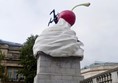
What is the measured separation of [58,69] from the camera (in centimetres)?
1555

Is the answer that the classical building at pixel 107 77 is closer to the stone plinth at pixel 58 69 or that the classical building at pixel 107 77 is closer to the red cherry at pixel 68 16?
the stone plinth at pixel 58 69

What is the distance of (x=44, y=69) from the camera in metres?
15.3

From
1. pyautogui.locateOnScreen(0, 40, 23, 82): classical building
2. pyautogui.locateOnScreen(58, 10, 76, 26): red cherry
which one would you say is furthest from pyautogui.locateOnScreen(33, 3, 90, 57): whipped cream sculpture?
pyautogui.locateOnScreen(0, 40, 23, 82): classical building

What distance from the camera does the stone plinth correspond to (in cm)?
1514

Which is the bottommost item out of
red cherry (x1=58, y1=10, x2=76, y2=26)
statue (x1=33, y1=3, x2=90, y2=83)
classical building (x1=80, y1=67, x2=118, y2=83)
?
classical building (x1=80, y1=67, x2=118, y2=83)

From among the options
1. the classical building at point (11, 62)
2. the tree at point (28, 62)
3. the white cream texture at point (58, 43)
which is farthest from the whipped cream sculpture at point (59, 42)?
the classical building at point (11, 62)

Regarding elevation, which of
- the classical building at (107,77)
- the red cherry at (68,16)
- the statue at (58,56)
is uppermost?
the red cherry at (68,16)

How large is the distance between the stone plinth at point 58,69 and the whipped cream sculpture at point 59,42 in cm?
32

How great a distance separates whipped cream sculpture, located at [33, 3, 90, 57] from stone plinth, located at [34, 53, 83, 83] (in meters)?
0.32

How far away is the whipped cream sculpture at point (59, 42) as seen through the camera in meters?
15.6

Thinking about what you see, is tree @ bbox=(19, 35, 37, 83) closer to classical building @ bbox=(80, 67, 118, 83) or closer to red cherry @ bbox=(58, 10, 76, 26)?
red cherry @ bbox=(58, 10, 76, 26)

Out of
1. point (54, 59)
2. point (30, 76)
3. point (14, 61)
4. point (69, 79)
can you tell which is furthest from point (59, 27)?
point (14, 61)

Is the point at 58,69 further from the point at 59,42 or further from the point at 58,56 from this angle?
the point at 59,42

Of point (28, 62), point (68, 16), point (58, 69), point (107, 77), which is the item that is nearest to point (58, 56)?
point (58, 69)
